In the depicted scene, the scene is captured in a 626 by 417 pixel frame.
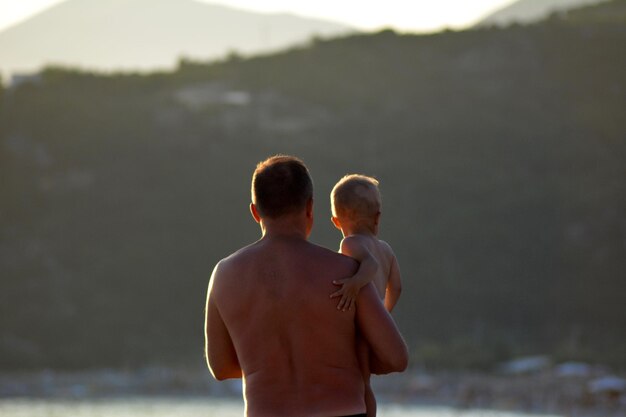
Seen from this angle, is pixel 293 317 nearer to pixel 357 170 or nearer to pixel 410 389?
pixel 410 389

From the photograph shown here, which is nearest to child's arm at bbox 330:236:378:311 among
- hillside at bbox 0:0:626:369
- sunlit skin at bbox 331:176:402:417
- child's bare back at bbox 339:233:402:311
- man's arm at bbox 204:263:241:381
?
sunlit skin at bbox 331:176:402:417

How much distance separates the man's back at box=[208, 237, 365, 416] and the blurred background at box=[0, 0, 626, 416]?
949 inches

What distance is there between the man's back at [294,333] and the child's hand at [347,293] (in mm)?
23

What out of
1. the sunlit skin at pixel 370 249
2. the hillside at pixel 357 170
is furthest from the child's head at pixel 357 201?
the hillside at pixel 357 170

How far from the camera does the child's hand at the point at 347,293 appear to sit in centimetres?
394

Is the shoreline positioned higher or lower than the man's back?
higher

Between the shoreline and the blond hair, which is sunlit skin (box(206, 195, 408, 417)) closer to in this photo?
the blond hair

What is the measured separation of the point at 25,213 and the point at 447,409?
19474 mm

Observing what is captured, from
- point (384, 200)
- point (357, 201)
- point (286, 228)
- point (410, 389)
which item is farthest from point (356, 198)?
point (384, 200)

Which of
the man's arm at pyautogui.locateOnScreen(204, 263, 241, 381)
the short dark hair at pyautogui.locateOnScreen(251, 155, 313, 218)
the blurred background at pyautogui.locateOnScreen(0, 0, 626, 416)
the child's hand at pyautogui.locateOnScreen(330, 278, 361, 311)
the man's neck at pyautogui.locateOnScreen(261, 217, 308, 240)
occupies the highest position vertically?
the blurred background at pyautogui.locateOnScreen(0, 0, 626, 416)

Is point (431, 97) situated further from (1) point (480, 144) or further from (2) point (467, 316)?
(2) point (467, 316)

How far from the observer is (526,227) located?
4250 centimetres

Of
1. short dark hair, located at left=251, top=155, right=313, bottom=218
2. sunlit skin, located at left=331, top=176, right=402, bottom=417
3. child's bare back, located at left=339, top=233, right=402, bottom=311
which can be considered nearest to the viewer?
short dark hair, located at left=251, top=155, right=313, bottom=218

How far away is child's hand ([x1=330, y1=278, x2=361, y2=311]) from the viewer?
155 inches
